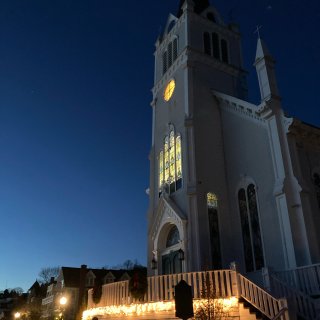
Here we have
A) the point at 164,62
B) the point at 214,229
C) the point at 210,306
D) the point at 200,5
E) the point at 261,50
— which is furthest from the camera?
the point at 200,5

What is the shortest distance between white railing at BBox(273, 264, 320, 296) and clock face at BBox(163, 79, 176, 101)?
1622 cm

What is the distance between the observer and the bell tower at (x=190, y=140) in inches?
808

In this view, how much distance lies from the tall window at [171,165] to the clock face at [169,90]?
341cm

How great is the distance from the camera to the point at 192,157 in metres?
A: 22.2

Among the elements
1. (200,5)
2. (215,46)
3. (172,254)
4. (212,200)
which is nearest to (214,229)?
(212,200)

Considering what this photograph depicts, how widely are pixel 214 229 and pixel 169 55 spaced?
15833mm

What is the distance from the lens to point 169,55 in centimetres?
2972

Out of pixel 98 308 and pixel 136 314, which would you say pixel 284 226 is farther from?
pixel 98 308

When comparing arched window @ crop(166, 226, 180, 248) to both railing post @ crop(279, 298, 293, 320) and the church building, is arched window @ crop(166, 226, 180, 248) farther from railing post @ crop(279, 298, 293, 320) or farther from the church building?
railing post @ crop(279, 298, 293, 320)

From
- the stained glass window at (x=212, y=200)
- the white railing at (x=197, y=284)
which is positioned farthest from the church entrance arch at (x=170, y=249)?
the white railing at (x=197, y=284)

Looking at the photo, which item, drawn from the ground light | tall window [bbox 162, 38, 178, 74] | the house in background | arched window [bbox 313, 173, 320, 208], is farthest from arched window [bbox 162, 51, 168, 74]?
the house in background

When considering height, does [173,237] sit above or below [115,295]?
above

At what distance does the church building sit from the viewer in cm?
1761

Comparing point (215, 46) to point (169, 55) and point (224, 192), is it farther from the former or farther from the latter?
point (224, 192)
